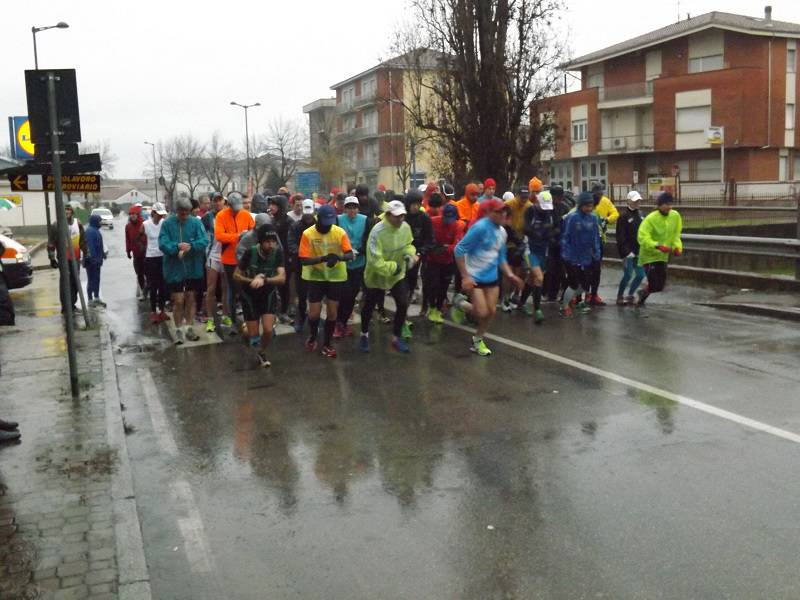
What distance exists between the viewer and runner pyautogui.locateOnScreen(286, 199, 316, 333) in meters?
11.7

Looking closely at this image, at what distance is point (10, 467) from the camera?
6.20 metres

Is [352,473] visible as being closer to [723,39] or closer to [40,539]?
[40,539]

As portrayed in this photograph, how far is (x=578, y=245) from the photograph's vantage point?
12.4 m

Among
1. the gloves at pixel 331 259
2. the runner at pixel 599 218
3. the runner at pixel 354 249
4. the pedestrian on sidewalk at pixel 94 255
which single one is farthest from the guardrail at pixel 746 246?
the pedestrian on sidewalk at pixel 94 255

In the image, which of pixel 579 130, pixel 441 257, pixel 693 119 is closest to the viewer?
pixel 441 257

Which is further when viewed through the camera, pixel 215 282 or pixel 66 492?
pixel 215 282

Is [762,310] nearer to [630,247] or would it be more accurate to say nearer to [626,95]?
[630,247]

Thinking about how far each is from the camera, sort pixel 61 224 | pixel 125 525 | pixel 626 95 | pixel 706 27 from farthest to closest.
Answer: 1. pixel 626 95
2. pixel 706 27
3. pixel 61 224
4. pixel 125 525

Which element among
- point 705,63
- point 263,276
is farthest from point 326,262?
point 705,63

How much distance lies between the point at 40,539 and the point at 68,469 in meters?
1.26

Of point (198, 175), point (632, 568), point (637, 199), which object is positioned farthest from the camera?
point (198, 175)

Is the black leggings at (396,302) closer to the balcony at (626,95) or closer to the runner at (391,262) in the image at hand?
the runner at (391,262)

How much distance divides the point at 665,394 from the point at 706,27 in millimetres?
47632

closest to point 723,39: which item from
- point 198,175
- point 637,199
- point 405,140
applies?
point 405,140
